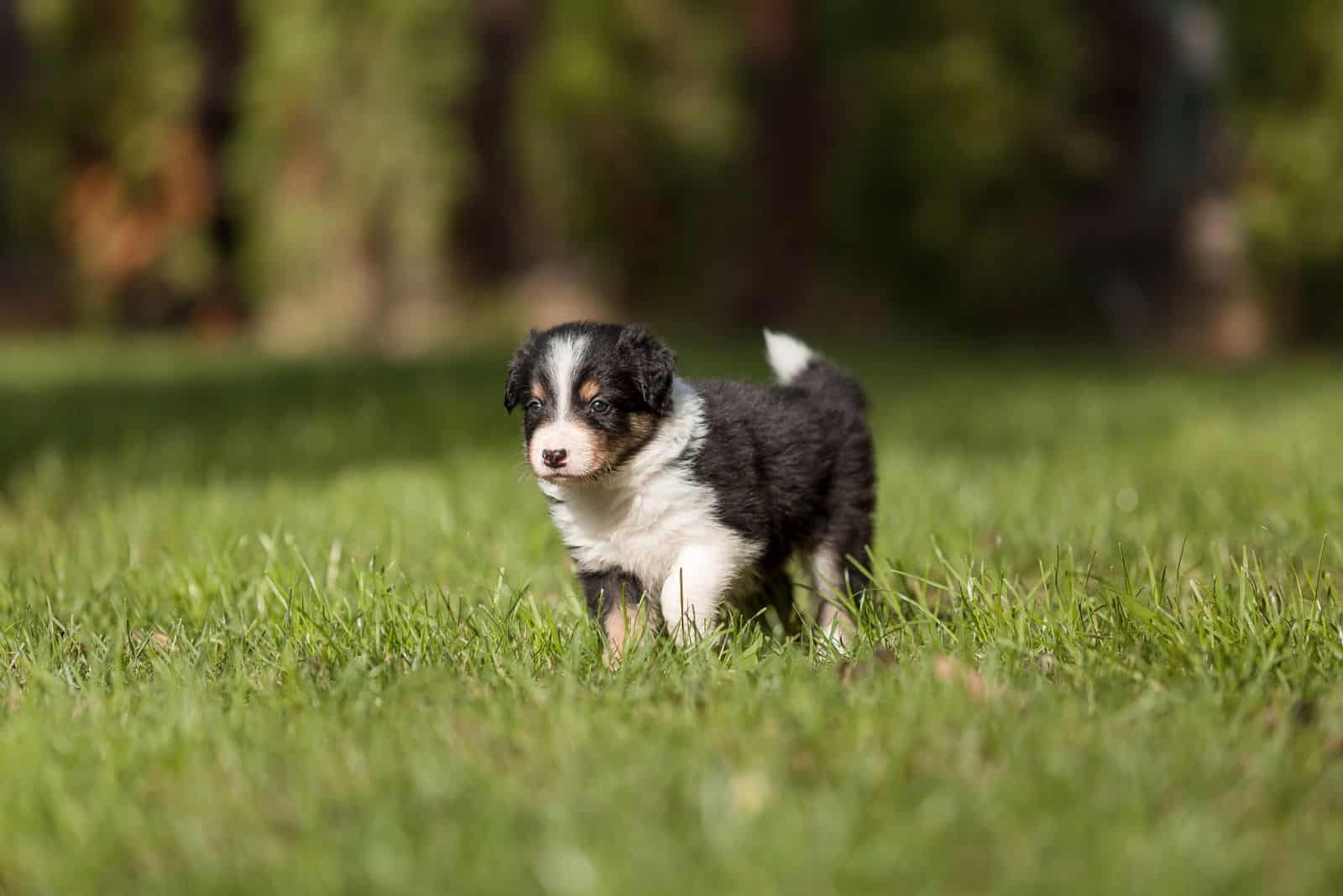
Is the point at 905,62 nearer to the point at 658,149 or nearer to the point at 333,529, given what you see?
the point at 658,149

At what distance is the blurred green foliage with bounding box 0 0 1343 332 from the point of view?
15633 millimetres

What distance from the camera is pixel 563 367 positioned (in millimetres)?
3516

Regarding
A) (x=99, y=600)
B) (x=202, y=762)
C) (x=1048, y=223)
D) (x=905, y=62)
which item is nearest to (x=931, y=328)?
(x=1048, y=223)

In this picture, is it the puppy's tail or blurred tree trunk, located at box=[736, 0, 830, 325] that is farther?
blurred tree trunk, located at box=[736, 0, 830, 325]

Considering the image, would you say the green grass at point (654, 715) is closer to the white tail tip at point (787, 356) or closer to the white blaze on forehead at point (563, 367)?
the white blaze on forehead at point (563, 367)

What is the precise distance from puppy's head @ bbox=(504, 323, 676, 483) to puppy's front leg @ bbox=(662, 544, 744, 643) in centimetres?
32

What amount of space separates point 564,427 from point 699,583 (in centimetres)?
51

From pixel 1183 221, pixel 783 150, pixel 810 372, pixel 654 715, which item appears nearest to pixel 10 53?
pixel 783 150

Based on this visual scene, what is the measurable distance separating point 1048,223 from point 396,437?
11.1 meters

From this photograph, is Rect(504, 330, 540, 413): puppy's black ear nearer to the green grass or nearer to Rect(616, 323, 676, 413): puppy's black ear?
Rect(616, 323, 676, 413): puppy's black ear

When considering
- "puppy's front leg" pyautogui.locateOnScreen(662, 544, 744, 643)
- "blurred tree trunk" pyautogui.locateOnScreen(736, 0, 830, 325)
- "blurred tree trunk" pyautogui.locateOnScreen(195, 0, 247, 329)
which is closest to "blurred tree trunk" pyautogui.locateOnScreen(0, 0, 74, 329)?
"blurred tree trunk" pyautogui.locateOnScreen(195, 0, 247, 329)

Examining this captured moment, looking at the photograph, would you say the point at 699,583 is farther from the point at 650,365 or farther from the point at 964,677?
the point at 964,677

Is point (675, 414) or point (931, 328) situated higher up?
point (675, 414)

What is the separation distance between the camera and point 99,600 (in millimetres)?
3840
